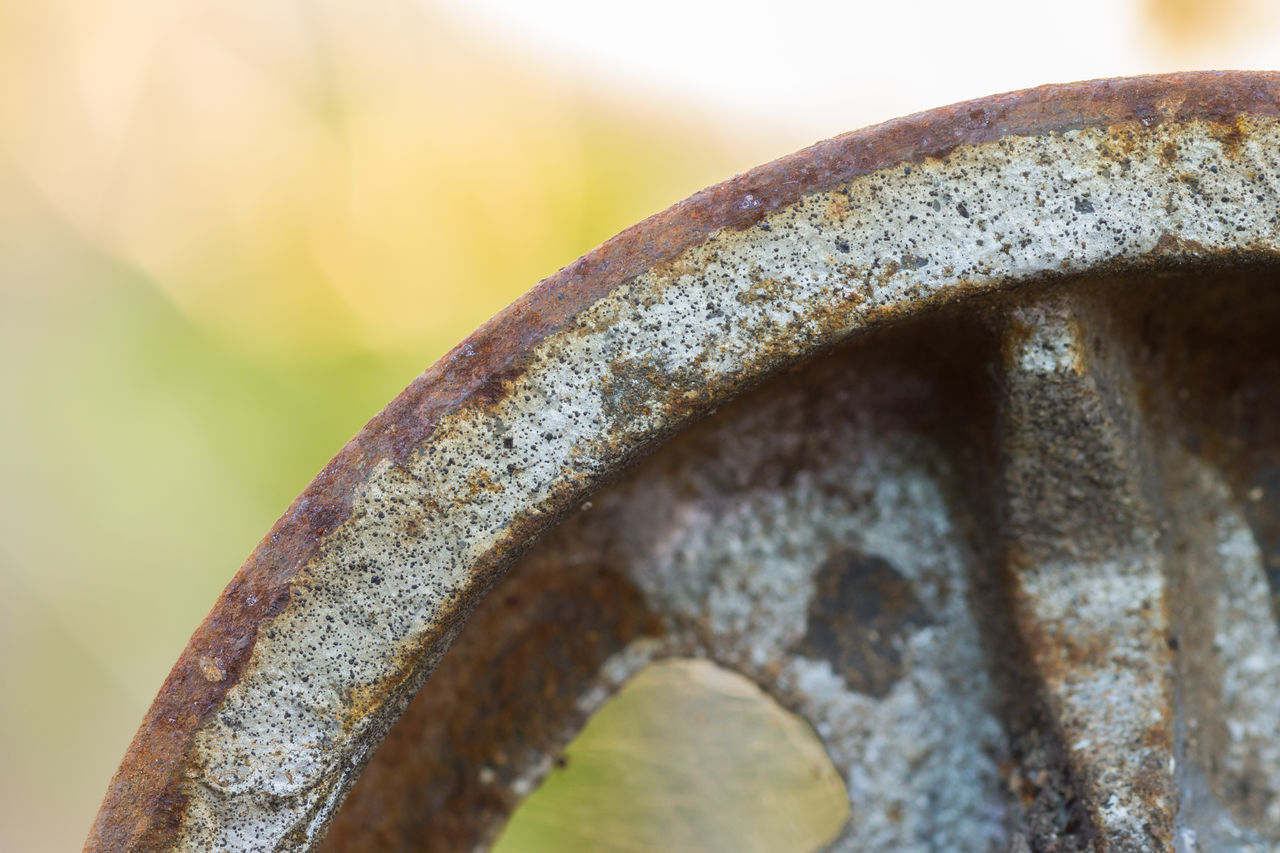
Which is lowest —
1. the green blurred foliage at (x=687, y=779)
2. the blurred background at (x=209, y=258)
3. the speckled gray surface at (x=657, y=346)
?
the green blurred foliage at (x=687, y=779)

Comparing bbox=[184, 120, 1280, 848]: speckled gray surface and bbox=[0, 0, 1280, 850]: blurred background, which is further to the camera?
bbox=[0, 0, 1280, 850]: blurred background

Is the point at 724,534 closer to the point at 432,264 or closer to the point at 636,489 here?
the point at 636,489

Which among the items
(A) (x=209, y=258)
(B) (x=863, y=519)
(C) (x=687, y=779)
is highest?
(A) (x=209, y=258)

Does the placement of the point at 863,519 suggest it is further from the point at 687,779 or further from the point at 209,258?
the point at 209,258

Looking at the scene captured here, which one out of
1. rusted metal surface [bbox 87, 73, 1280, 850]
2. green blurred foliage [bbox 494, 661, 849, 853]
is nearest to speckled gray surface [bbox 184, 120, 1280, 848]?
rusted metal surface [bbox 87, 73, 1280, 850]

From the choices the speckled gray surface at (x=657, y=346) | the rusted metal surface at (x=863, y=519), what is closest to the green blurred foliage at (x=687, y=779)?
the rusted metal surface at (x=863, y=519)

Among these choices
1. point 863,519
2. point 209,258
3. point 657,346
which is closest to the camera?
point 657,346

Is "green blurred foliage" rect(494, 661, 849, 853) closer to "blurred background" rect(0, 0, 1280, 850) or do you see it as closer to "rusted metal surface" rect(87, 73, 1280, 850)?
"rusted metal surface" rect(87, 73, 1280, 850)

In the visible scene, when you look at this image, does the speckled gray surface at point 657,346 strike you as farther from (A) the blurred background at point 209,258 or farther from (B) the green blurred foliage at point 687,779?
(A) the blurred background at point 209,258

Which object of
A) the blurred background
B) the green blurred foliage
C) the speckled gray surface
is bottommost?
the green blurred foliage

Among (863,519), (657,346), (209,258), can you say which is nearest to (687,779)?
(863,519)
